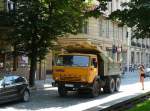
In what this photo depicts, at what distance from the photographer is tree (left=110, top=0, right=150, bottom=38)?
43.1ft

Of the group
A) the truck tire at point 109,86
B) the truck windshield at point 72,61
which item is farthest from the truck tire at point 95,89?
the truck tire at point 109,86

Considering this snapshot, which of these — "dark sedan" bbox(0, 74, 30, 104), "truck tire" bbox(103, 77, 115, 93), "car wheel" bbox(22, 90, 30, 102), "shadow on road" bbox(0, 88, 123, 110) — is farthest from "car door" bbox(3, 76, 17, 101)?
"truck tire" bbox(103, 77, 115, 93)

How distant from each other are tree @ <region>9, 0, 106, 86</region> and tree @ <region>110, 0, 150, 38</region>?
17.9 meters

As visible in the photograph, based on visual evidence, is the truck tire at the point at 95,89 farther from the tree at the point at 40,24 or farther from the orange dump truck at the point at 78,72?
the tree at the point at 40,24

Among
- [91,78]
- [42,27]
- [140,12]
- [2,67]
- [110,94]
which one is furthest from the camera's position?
[2,67]

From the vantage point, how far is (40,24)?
33.4 metres

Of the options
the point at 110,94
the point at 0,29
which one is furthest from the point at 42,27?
the point at 110,94

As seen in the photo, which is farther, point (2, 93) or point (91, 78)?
point (91, 78)

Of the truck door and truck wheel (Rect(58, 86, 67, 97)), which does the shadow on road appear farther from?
the truck door

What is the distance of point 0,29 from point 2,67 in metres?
5.60

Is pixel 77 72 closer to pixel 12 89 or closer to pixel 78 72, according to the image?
pixel 78 72

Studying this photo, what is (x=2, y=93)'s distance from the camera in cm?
2220

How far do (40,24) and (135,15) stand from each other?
65.5 feet

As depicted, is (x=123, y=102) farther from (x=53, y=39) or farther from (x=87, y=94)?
(x=53, y=39)
